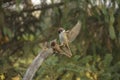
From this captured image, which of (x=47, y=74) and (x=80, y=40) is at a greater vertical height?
(x=47, y=74)

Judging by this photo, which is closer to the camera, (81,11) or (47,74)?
(47,74)

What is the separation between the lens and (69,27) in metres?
3.04

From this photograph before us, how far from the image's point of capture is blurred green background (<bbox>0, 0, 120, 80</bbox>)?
295 cm

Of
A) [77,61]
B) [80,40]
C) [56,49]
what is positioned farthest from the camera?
[80,40]

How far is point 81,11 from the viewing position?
3.47m

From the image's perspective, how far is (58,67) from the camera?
2.71 meters

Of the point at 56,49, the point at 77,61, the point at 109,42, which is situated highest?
the point at 56,49

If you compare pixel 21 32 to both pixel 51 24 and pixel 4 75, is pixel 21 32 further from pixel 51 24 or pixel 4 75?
pixel 4 75

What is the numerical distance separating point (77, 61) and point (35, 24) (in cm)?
160

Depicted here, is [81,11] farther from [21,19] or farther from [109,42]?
[21,19]

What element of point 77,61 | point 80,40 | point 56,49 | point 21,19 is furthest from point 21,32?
point 56,49

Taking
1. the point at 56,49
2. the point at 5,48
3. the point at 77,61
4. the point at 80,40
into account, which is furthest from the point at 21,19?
the point at 56,49

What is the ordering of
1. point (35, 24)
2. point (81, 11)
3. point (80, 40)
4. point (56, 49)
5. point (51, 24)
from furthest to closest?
point (35, 24) → point (51, 24) → point (80, 40) → point (81, 11) → point (56, 49)

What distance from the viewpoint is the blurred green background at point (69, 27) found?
2.95 m
